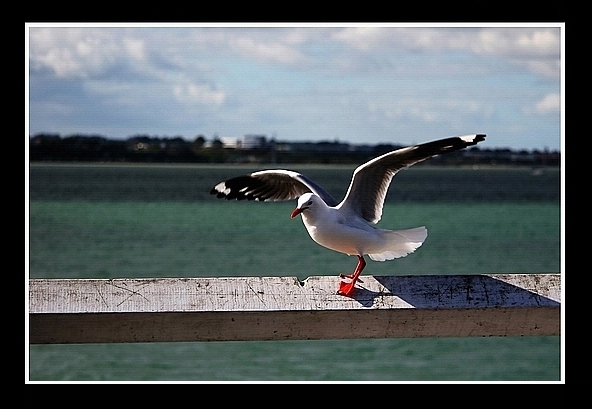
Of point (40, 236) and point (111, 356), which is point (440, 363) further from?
point (40, 236)

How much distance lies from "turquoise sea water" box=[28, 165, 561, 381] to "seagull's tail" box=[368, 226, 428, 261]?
1.31 m

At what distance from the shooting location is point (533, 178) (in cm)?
10131

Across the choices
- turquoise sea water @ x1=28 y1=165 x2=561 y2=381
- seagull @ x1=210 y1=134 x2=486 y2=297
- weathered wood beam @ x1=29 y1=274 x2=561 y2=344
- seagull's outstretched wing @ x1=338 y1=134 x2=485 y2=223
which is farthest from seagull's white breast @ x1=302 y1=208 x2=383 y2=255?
turquoise sea water @ x1=28 y1=165 x2=561 y2=381

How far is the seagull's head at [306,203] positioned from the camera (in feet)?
14.6

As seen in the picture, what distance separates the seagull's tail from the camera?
4387mm

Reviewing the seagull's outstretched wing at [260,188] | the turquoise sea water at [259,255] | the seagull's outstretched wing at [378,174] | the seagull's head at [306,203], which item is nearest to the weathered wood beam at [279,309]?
the seagull's outstretched wing at [378,174]

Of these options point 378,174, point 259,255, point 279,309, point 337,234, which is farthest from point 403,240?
point 259,255

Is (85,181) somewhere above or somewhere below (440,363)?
above

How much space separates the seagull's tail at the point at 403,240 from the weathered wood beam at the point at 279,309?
3.26ft

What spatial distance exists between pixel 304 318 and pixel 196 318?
0.38m

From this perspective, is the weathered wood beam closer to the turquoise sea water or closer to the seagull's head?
the seagull's head

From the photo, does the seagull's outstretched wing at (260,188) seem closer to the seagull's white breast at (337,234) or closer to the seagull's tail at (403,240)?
the seagull's white breast at (337,234)

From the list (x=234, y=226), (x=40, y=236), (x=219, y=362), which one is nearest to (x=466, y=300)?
(x=219, y=362)

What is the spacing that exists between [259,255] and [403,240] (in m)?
33.5
